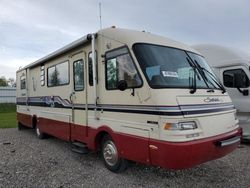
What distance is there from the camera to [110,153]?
5.60m

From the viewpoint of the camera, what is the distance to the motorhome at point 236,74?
7977 millimetres

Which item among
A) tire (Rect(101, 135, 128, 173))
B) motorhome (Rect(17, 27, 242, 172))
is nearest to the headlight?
motorhome (Rect(17, 27, 242, 172))

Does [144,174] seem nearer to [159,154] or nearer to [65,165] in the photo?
[159,154]

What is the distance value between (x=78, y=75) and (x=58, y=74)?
53.7 inches

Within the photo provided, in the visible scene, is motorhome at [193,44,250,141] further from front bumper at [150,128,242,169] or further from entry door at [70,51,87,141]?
entry door at [70,51,87,141]

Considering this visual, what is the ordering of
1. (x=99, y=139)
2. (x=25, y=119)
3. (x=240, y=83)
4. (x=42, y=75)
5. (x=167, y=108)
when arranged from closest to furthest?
1. (x=167, y=108)
2. (x=99, y=139)
3. (x=240, y=83)
4. (x=42, y=75)
5. (x=25, y=119)

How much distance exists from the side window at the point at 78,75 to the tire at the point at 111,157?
59.4 inches

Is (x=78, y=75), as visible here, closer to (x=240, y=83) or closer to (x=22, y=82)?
(x=240, y=83)

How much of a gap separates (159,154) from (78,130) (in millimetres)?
2964

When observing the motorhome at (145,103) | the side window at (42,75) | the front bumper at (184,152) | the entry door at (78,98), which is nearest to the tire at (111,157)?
the motorhome at (145,103)

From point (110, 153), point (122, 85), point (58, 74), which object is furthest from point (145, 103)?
point (58, 74)

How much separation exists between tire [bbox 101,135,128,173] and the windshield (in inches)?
67.8

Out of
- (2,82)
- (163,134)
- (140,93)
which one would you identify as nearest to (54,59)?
(140,93)

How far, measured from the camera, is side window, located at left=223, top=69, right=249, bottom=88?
8.02m
